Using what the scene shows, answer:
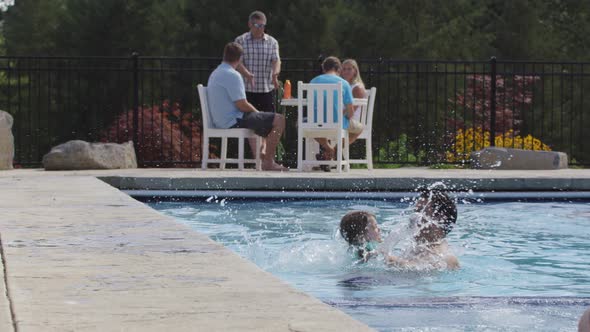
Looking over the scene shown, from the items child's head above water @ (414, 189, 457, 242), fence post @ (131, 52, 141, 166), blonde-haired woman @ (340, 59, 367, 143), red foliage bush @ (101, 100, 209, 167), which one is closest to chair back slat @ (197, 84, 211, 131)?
blonde-haired woman @ (340, 59, 367, 143)

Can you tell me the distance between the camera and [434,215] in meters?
5.55

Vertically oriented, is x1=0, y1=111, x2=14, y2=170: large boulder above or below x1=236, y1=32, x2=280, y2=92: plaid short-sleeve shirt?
below

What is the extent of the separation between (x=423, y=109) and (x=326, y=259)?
20853 millimetres

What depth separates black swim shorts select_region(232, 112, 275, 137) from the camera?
11219mm

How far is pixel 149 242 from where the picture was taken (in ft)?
15.4

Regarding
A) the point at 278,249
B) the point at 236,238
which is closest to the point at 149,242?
the point at 278,249

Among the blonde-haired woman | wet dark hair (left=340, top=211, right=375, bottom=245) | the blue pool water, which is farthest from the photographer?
the blonde-haired woman

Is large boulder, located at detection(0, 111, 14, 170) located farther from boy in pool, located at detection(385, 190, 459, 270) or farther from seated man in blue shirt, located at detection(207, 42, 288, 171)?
boy in pool, located at detection(385, 190, 459, 270)

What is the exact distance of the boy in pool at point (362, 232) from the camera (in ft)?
18.0

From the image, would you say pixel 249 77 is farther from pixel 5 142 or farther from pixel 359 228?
pixel 359 228

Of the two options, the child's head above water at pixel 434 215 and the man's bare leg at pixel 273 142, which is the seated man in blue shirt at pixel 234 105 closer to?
the man's bare leg at pixel 273 142

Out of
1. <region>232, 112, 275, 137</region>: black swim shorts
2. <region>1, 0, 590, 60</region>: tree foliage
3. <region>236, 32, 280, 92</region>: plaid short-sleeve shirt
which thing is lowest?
<region>232, 112, 275, 137</region>: black swim shorts

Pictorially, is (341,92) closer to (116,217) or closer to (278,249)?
(278,249)

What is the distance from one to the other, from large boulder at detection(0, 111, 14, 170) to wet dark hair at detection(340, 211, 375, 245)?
7890 millimetres
